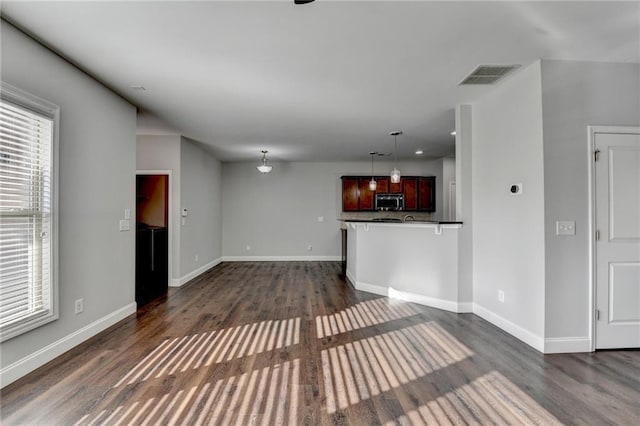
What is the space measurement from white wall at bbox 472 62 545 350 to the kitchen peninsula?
33cm

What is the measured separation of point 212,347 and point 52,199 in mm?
1911

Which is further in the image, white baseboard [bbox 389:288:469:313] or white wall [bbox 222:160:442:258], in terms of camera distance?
white wall [bbox 222:160:442:258]

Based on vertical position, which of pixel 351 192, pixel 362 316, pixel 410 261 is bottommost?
pixel 362 316

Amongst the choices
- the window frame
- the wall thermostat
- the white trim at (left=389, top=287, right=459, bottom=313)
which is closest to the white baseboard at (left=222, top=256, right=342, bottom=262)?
the white trim at (left=389, top=287, right=459, bottom=313)

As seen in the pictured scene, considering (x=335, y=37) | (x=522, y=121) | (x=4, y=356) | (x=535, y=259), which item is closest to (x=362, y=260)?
(x=535, y=259)

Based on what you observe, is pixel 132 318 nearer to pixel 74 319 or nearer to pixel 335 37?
pixel 74 319

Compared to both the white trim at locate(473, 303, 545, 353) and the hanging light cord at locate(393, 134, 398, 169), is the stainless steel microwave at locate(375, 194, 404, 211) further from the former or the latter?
the white trim at locate(473, 303, 545, 353)

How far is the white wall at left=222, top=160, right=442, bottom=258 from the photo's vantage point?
8.56 metres

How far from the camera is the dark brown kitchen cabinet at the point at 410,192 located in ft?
27.0

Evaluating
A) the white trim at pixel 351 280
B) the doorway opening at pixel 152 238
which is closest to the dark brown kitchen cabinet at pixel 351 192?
the white trim at pixel 351 280

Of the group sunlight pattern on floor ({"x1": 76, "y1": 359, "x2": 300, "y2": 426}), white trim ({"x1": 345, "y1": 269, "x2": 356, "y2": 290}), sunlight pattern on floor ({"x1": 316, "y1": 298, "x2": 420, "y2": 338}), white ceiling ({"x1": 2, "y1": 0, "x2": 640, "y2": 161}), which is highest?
white ceiling ({"x1": 2, "y1": 0, "x2": 640, "y2": 161})

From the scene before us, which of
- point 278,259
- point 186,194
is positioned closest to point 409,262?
point 186,194

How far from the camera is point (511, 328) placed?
11.0 ft

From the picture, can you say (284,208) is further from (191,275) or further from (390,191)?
(191,275)
